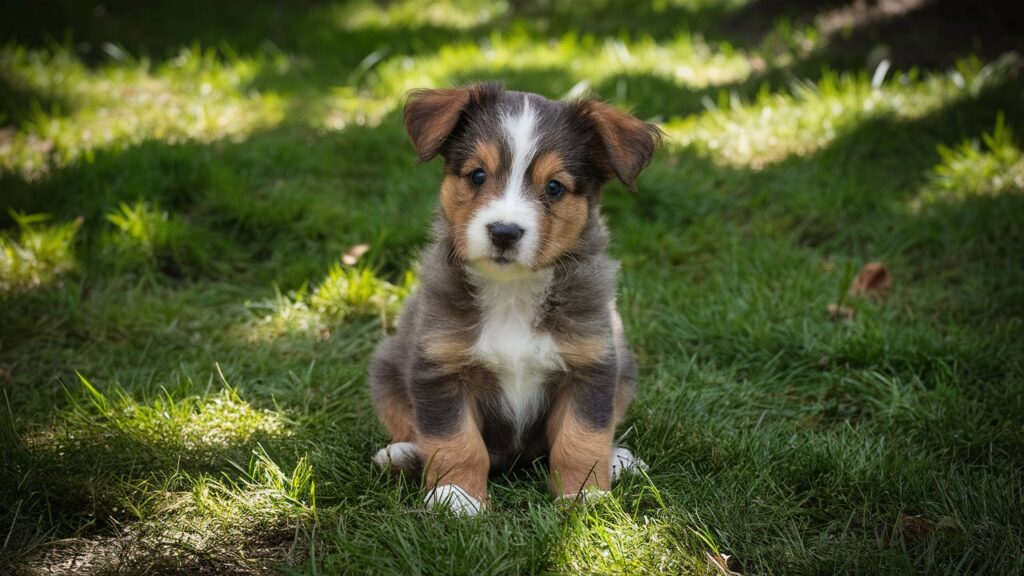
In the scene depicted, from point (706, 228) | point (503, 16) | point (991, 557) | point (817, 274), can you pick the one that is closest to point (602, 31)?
point (503, 16)

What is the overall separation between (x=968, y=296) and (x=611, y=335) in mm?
2819

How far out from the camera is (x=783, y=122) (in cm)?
717

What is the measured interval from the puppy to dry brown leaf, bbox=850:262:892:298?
2460 millimetres

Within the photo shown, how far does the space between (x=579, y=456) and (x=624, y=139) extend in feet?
4.03

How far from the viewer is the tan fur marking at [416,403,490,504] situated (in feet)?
11.1

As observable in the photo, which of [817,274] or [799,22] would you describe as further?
[799,22]

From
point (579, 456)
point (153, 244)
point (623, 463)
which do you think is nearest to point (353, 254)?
point (153, 244)

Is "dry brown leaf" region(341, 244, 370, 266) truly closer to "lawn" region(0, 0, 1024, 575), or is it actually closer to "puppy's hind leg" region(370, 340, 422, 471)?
"lawn" region(0, 0, 1024, 575)

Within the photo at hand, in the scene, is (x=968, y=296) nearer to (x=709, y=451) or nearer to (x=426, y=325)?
(x=709, y=451)

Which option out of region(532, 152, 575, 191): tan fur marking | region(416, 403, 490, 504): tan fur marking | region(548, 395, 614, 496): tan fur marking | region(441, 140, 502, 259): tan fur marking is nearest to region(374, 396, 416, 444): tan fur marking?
region(416, 403, 490, 504): tan fur marking

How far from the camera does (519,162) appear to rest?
3.34 metres

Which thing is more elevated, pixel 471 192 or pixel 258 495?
pixel 471 192

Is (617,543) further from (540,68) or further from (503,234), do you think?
(540,68)

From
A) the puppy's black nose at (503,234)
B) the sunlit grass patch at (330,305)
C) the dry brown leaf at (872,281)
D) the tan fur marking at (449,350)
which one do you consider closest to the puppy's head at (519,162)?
the puppy's black nose at (503,234)
